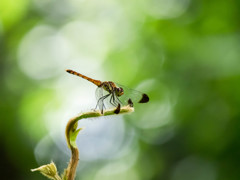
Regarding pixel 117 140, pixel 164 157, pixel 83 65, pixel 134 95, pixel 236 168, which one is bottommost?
pixel 134 95

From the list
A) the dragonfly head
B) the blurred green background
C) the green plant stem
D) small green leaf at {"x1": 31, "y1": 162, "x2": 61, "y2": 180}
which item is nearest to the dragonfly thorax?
the dragonfly head

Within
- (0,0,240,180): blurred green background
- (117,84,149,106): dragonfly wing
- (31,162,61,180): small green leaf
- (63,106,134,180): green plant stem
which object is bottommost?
(31,162,61,180): small green leaf

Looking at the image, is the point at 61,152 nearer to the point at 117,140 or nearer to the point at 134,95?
the point at 117,140

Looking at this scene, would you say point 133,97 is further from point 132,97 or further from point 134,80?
point 134,80

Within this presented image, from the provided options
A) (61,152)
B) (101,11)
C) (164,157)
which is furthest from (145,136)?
(101,11)

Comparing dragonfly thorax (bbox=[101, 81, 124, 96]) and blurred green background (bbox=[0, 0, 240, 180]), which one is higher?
blurred green background (bbox=[0, 0, 240, 180])

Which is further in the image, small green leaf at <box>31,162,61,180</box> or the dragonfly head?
the dragonfly head

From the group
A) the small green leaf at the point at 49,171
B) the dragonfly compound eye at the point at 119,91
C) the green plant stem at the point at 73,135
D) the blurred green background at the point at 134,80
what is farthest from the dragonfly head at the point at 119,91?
the blurred green background at the point at 134,80

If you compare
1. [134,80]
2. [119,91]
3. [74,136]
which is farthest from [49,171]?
[134,80]

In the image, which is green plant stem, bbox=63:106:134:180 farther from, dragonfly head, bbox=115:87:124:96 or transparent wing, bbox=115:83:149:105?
dragonfly head, bbox=115:87:124:96
